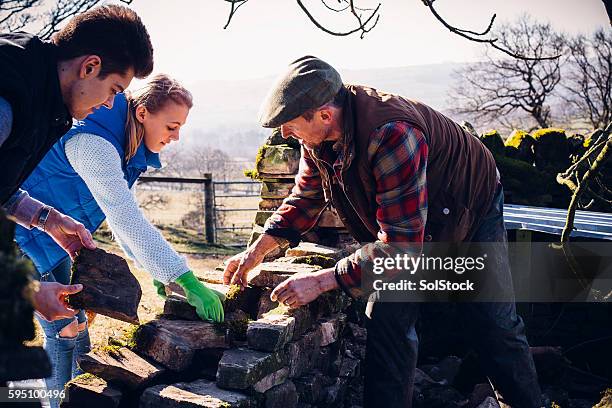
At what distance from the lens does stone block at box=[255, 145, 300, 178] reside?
4.96 metres

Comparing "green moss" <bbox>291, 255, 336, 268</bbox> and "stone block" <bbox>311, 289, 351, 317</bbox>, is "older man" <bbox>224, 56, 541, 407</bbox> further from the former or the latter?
"green moss" <bbox>291, 255, 336, 268</bbox>

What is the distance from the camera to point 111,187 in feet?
8.38

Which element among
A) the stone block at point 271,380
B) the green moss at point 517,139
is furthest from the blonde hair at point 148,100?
the green moss at point 517,139

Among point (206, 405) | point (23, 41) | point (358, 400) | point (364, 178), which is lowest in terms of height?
point (358, 400)

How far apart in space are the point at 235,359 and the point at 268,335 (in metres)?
0.19

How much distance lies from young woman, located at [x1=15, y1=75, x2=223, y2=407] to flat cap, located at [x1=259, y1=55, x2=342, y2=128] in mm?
539

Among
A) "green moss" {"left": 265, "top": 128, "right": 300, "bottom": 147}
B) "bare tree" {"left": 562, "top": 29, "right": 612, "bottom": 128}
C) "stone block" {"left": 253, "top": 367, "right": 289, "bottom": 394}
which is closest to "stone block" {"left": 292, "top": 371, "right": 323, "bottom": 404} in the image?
"stone block" {"left": 253, "top": 367, "right": 289, "bottom": 394}

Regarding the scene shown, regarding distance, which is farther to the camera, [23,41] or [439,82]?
[439,82]

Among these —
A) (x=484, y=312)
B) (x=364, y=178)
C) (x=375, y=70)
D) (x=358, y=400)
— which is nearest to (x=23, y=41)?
(x=364, y=178)

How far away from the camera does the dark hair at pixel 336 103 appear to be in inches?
103

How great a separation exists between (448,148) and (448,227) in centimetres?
37

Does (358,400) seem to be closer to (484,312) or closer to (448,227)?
(484,312)

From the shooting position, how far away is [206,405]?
233cm

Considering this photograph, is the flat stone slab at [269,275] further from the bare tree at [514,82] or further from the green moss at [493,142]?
the bare tree at [514,82]
